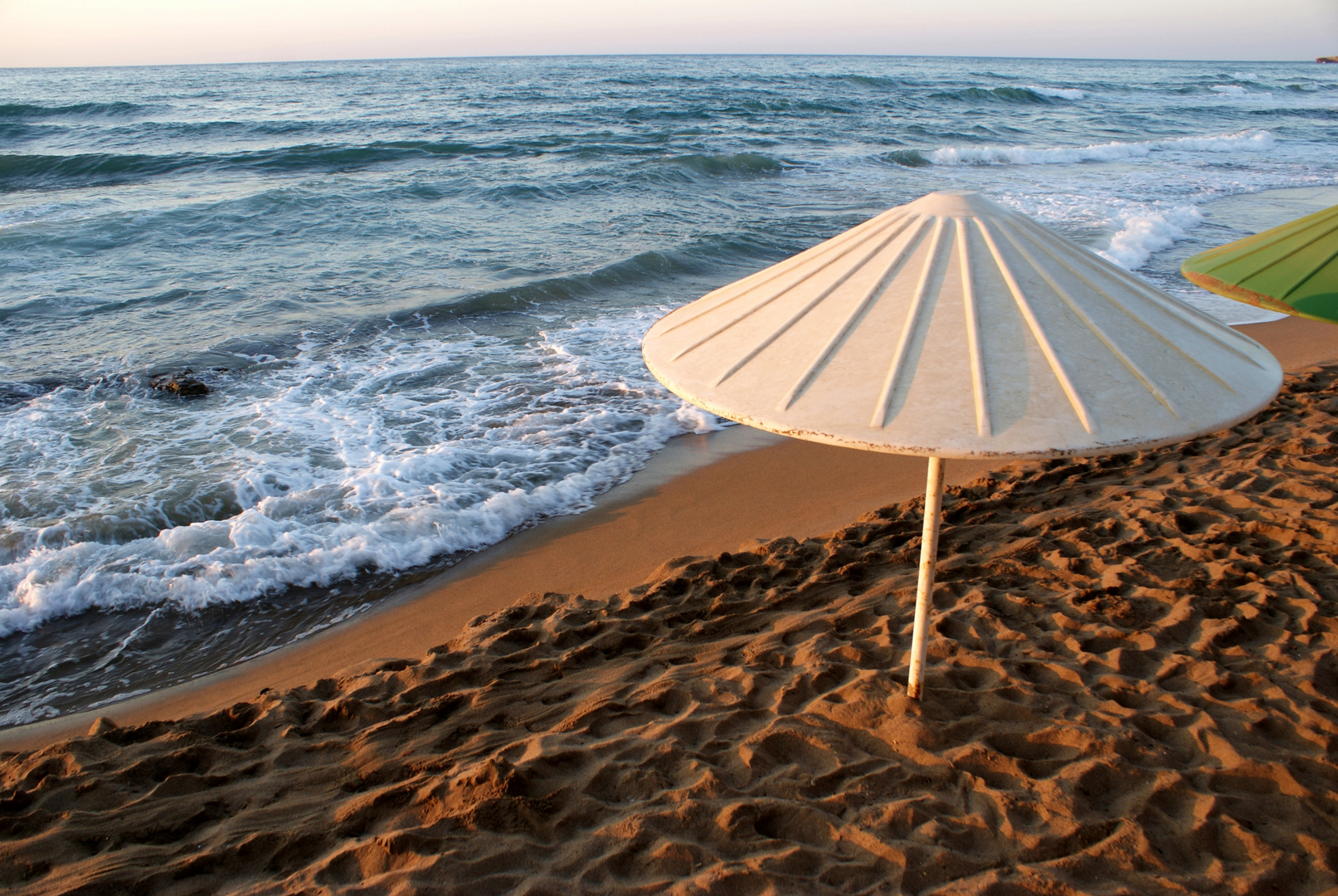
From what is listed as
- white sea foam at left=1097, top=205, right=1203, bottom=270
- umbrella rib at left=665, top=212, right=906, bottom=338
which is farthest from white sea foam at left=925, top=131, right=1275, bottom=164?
umbrella rib at left=665, top=212, right=906, bottom=338

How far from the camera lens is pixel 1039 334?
167 centimetres

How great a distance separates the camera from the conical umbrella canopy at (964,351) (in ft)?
5.05

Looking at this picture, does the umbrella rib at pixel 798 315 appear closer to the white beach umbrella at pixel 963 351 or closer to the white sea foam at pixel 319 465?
the white beach umbrella at pixel 963 351

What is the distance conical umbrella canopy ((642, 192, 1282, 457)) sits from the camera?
1539mm

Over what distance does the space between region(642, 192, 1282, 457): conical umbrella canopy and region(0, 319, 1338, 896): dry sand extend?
1.32m

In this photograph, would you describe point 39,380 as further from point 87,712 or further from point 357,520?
point 87,712

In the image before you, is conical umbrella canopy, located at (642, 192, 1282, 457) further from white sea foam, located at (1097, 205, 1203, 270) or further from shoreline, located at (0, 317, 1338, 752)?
white sea foam, located at (1097, 205, 1203, 270)

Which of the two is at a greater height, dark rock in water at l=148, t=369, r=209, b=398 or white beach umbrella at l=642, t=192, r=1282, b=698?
white beach umbrella at l=642, t=192, r=1282, b=698

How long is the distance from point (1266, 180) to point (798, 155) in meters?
10.8

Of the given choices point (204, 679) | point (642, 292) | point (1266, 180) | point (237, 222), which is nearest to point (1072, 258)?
point (204, 679)

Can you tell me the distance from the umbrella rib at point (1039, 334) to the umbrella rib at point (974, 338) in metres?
0.06

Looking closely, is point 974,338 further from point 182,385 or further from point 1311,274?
point 182,385

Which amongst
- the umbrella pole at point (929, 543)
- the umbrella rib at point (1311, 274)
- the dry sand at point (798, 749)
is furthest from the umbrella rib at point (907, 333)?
the umbrella rib at point (1311, 274)

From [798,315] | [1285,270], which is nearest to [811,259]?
[798,315]
